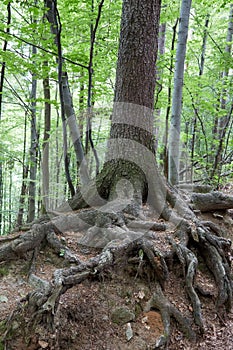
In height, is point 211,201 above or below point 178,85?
below

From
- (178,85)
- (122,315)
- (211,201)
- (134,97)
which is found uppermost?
(178,85)

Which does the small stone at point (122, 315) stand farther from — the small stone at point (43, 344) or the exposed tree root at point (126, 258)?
the small stone at point (43, 344)

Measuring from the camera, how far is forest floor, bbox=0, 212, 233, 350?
254cm

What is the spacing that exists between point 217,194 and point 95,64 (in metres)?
5.14

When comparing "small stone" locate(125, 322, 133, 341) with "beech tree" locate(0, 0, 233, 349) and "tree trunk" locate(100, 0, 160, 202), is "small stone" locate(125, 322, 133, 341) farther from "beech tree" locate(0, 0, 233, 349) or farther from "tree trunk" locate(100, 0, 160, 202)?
"tree trunk" locate(100, 0, 160, 202)

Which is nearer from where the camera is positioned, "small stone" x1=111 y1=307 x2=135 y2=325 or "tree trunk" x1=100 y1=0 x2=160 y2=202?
"small stone" x1=111 y1=307 x2=135 y2=325

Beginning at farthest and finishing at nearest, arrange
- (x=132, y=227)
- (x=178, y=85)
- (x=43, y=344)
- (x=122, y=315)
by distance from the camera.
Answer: (x=178, y=85), (x=132, y=227), (x=122, y=315), (x=43, y=344)

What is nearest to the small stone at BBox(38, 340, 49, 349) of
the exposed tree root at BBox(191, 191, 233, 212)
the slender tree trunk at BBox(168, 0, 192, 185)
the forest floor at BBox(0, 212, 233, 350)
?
the forest floor at BBox(0, 212, 233, 350)

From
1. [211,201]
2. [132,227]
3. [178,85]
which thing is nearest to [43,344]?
[132,227]

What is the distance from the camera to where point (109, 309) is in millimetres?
2812

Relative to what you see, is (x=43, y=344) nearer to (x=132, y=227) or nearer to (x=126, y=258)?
→ (x=126, y=258)

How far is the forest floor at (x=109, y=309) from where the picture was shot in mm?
2535

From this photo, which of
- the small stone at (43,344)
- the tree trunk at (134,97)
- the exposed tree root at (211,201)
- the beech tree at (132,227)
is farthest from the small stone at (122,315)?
the exposed tree root at (211,201)

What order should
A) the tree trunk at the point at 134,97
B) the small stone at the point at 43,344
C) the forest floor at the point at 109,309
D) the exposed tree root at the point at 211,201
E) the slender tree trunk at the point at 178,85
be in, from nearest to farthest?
1. the small stone at the point at 43,344
2. the forest floor at the point at 109,309
3. the tree trunk at the point at 134,97
4. the exposed tree root at the point at 211,201
5. the slender tree trunk at the point at 178,85
